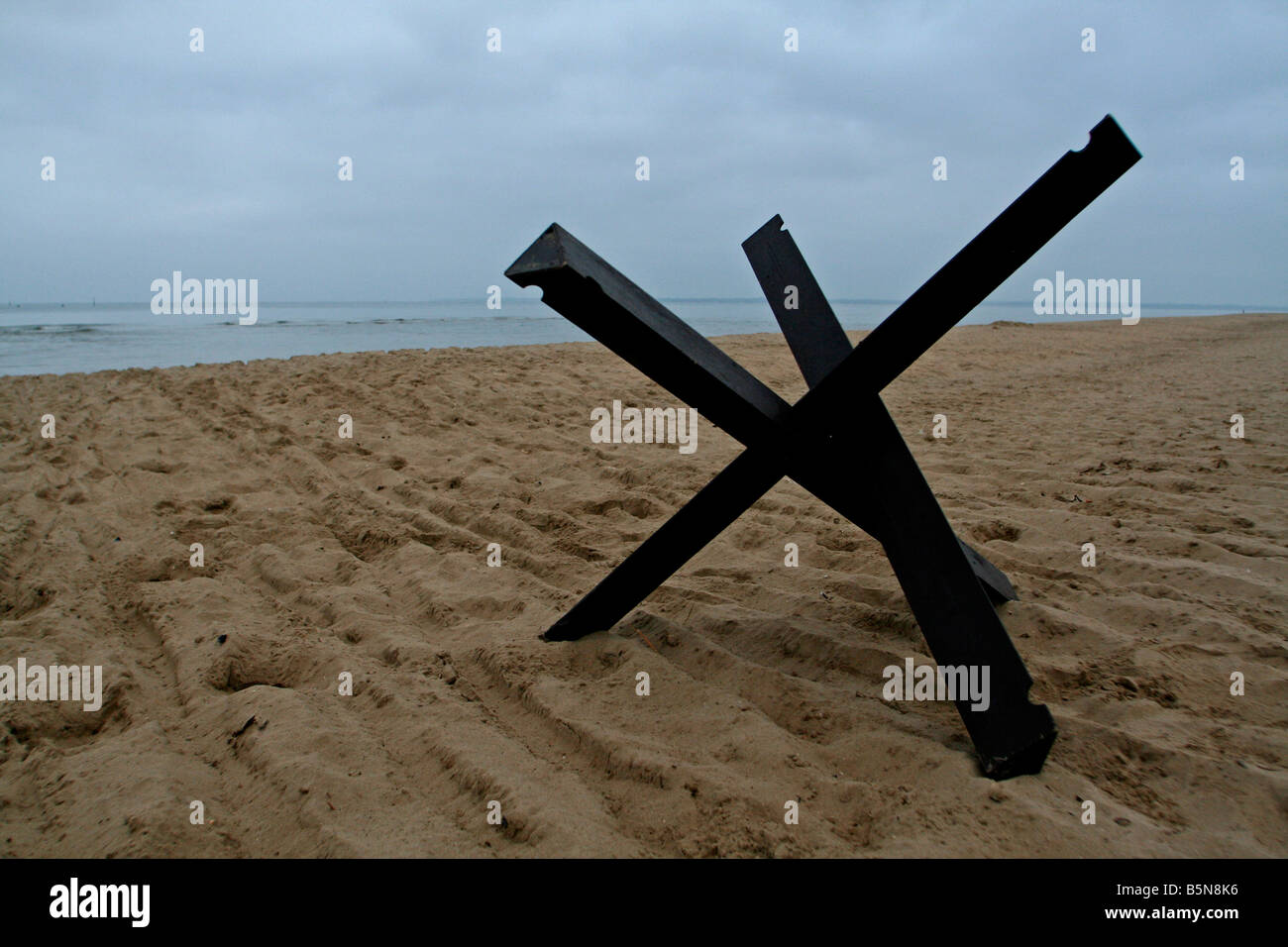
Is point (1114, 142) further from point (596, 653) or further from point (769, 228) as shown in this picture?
point (596, 653)

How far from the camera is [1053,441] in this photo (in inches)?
189

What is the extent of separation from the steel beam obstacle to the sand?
0.29 m

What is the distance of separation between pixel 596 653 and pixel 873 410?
1231 millimetres

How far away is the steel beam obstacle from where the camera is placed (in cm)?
168

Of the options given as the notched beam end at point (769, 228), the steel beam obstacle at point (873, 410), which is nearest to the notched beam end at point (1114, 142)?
the steel beam obstacle at point (873, 410)

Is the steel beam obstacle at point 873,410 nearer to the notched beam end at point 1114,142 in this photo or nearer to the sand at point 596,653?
the notched beam end at point 1114,142

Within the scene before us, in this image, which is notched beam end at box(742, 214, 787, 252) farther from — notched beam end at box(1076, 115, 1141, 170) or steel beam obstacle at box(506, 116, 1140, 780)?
notched beam end at box(1076, 115, 1141, 170)

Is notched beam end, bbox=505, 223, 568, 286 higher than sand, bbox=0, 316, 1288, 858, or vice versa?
notched beam end, bbox=505, 223, 568, 286

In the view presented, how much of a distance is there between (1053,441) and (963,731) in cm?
349

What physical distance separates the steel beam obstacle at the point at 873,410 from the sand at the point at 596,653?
29 centimetres

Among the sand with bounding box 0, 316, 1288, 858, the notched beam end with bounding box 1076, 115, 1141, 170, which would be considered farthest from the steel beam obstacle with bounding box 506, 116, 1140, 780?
the sand with bounding box 0, 316, 1288, 858
